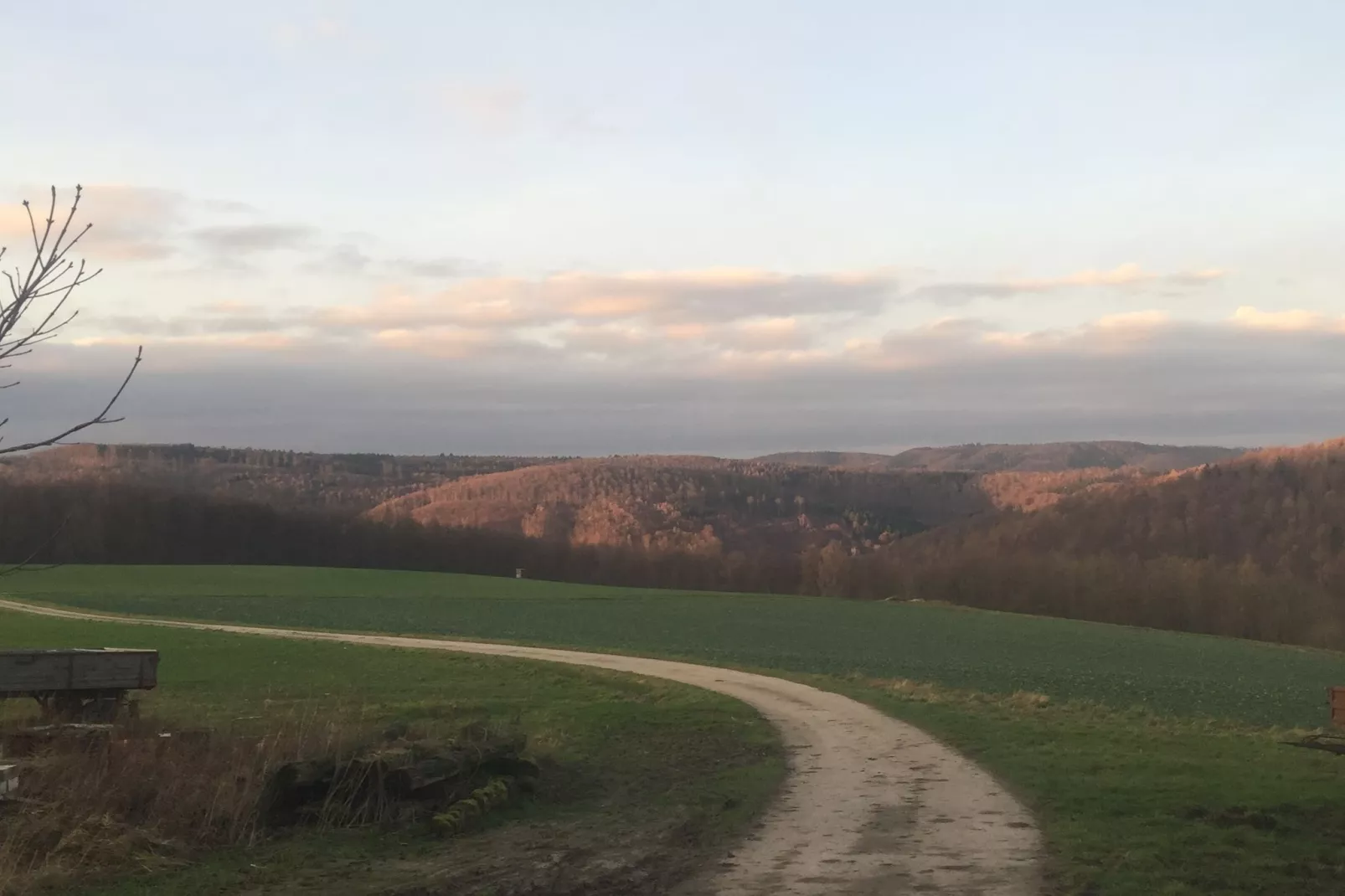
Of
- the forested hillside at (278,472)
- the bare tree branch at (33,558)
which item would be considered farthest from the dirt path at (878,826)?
the forested hillside at (278,472)

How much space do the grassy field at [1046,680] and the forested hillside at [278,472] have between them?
109 feet

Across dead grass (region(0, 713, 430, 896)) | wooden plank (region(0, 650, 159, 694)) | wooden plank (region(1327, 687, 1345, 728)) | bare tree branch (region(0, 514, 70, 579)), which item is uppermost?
bare tree branch (region(0, 514, 70, 579))

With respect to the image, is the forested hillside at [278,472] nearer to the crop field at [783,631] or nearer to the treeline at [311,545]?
the treeline at [311,545]

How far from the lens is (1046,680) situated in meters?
28.8

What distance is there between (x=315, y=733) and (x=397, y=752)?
2943mm

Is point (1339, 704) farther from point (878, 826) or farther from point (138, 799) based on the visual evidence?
point (138, 799)

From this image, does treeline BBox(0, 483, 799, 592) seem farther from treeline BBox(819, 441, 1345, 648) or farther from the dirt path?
the dirt path

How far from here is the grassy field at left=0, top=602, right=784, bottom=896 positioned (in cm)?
973

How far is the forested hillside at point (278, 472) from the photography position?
101312mm

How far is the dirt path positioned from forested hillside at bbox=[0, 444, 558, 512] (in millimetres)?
85919

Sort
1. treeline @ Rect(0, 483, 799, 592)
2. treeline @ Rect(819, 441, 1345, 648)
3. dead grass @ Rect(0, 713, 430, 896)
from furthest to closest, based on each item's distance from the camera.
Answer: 1. treeline @ Rect(0, 483, 799, 592)
2. treeline @ Rect(819, 441, 1345, 648)
3. dead grass @ Rect(0, 713, 430, 896)

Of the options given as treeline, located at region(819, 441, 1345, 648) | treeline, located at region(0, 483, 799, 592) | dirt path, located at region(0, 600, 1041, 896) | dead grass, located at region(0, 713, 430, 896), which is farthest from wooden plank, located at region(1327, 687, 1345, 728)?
treeline, located at region(0, 483, 799, 592)

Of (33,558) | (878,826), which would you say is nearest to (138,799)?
(33,558)

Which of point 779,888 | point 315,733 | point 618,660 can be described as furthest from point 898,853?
point 618,660
